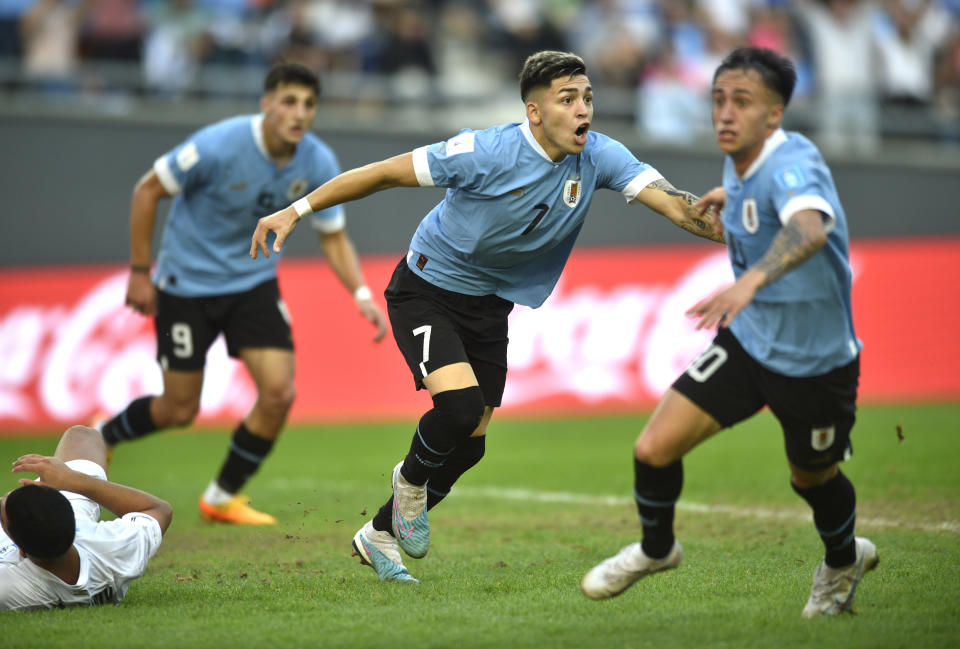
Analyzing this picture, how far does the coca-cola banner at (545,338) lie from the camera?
12.9m

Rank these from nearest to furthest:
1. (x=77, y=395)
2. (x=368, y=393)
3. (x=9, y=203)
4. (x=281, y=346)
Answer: (x=281, y=346), (x=77, y=395), (x=368, y=393), (x=9, y=203)

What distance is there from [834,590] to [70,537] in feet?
10.8

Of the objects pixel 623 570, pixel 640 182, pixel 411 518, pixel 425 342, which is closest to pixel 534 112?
pixel 640 182

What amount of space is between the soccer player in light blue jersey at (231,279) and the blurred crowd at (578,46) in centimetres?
791

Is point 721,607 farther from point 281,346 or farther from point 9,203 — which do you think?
point 9,203

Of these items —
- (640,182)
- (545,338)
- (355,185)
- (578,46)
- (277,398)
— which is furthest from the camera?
(578,46)

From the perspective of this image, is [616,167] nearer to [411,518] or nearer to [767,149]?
[767,149]

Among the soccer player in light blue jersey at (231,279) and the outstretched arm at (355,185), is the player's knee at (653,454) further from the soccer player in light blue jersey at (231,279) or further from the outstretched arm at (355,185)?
the soccer player in light blue jersey at (231,279)

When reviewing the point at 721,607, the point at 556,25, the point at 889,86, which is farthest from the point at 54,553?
the point at 889,86

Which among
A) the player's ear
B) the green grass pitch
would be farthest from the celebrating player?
the player's ear

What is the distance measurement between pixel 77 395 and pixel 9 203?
Answer: 4038mm

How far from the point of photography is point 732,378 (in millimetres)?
4941

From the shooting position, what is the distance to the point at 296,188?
820 centimetres

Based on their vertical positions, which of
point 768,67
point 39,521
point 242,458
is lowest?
point 242,458
